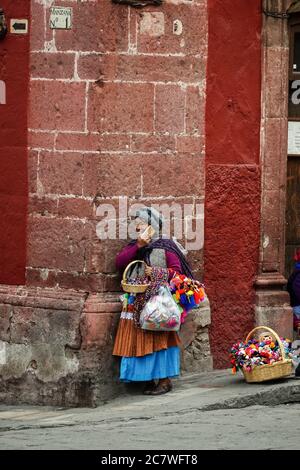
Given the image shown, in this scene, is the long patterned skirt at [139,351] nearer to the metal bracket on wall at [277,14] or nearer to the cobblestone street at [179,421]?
the cobblestone street at [179,421]

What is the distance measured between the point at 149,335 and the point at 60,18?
2816 millimetres

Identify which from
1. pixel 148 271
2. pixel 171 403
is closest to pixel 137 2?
pixel 148 271

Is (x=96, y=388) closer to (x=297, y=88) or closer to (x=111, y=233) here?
(x=111, y=233)

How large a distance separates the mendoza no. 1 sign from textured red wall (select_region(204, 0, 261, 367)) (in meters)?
1.33

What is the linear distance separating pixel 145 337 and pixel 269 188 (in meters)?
2.13

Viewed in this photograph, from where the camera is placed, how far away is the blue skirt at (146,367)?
37.9 ft

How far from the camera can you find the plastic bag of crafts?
37.1 feet

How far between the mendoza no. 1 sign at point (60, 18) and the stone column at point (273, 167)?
1.97m

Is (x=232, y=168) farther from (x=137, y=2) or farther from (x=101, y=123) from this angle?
(x=137, y=2)

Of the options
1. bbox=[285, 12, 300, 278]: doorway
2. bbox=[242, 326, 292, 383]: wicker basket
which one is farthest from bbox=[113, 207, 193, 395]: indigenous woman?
bbox=[285, 12, 300, 278]: doorway

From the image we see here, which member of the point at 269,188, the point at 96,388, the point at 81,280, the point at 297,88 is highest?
the point at 297,88

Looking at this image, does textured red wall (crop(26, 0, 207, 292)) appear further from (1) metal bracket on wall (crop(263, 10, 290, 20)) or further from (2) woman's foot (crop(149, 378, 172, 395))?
(2) woman's foot (crop(149, 378, 172, 395))
